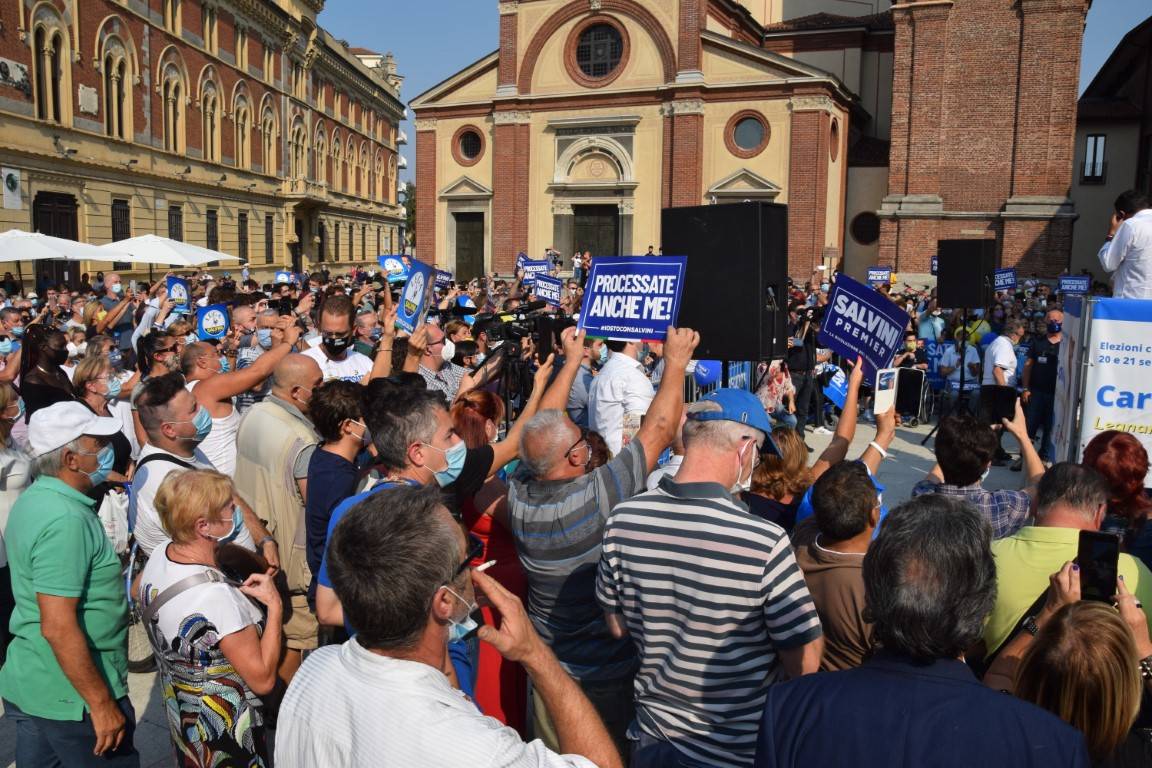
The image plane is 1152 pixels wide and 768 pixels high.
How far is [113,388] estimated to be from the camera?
21.8ft

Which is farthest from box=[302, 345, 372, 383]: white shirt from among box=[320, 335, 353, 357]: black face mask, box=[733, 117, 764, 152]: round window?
box=[733, 117, 764, 152]: round window

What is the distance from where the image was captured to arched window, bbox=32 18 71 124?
26125mm

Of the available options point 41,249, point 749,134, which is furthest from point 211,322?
point 749,134

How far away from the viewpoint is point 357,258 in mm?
57750

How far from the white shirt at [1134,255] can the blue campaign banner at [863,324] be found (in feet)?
6.11

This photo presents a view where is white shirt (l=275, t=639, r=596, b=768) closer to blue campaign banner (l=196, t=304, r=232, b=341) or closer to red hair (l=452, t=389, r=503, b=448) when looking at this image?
red hair (l=452, t=389, r=503, b=448)

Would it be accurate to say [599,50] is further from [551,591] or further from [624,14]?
[551,591]

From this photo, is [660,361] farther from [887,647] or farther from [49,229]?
[49,229]

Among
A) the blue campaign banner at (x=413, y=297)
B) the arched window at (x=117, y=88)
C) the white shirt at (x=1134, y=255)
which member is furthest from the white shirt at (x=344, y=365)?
the arched window at (x=117, y=88)

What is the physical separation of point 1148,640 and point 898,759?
109 cm

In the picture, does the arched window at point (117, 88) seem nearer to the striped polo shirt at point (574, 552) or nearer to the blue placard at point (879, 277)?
the blue placard at point (879, 277)

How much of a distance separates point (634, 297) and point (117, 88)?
32272 mm

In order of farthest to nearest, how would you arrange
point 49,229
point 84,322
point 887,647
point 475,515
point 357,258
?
point 357,258 < point 49,229 < point 84,322 < point 475,515 < point 887,647

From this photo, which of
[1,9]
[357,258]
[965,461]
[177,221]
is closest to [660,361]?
[965,461]
